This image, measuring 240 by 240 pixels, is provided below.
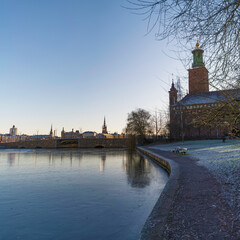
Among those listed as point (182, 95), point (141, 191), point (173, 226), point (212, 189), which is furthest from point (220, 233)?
point (141, 191)

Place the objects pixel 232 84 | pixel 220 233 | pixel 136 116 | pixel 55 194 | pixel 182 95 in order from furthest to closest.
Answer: pixel 136 116 → pixel 55 194 → pixel 182 95 → pixel 232 84 → pixel 220 233

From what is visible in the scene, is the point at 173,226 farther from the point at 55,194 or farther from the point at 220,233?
the point at 55,194

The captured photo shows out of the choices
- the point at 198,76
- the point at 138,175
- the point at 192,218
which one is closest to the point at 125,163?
the point at 138,175

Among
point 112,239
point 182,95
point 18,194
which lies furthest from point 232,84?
point 18,194

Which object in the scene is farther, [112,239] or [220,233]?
[112,239]

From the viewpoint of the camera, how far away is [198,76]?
5074 mm

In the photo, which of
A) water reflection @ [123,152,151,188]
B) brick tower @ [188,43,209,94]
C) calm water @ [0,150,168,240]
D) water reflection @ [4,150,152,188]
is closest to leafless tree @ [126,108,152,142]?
water reflection @ [4,150,152,188]

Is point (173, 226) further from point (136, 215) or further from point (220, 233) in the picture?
point (136, 215)

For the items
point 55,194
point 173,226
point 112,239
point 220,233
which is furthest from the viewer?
point 55,194

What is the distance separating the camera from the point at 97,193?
7.31 metres

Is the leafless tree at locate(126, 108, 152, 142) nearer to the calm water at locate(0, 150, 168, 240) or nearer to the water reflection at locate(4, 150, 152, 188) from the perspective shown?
the water reflection at locate(4, 150, 152, 188)

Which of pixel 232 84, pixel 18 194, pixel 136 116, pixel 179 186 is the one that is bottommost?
pixel 18 194

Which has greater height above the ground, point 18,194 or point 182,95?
point 182,95

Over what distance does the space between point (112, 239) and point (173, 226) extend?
1.48 meters
